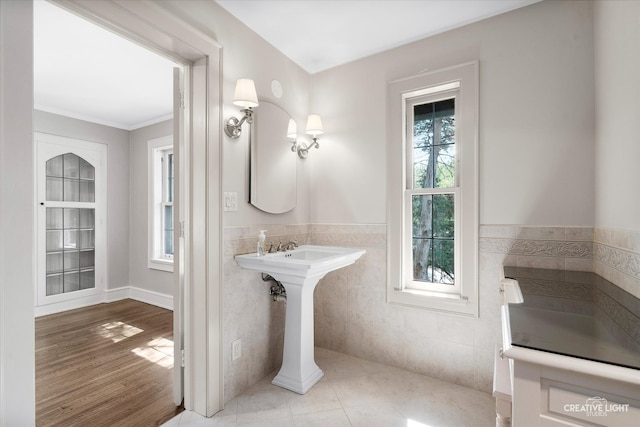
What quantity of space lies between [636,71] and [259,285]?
7.47ft

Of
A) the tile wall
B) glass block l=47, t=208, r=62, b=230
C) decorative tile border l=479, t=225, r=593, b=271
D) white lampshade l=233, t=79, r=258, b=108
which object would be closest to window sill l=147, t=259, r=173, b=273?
glass block l=47, t=208, r=62, b=230

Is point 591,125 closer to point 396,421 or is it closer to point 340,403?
point 396,421

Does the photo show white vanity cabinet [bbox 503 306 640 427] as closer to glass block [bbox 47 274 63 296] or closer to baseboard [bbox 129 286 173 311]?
baseboard [bbox 129 286 173 311]

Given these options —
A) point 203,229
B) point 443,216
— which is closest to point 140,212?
point 203,229

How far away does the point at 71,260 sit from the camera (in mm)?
3875

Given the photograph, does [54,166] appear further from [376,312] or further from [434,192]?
[434,192]

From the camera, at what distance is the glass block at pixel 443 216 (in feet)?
7.28

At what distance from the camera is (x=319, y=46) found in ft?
7.79

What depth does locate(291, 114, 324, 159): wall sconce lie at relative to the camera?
8.07 ft

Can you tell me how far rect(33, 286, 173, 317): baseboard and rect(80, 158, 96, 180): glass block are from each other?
1597 mm

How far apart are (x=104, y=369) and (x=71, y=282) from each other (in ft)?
7.29

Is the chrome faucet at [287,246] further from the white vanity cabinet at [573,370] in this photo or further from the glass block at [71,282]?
the glass block at [71,282]

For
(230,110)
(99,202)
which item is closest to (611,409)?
(230,110)

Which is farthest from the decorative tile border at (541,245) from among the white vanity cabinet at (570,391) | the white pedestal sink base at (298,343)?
the white vanity cabinet at (570,391)
